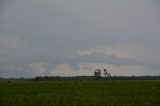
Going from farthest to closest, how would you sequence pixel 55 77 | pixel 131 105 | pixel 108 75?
pixel 55 77, pixel 108 75, pixel 131 105

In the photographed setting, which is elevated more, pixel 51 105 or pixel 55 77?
pixel 55 77

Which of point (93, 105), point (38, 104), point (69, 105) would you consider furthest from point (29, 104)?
point (93, 105)

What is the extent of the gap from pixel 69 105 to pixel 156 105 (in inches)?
198


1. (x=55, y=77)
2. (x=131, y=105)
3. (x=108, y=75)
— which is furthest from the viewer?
(x=55, y=77)

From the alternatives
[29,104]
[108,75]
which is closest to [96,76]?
[108,75]

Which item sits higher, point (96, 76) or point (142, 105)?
point (96, 76)

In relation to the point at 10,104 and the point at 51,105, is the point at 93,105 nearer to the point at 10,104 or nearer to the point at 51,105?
the point at 51,105

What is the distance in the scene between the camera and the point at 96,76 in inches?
6467

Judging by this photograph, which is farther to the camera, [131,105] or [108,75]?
[108,75]

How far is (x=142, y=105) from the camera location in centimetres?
2134

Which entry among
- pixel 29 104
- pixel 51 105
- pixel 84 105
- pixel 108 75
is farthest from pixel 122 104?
pixel 108 75

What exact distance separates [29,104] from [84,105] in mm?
3374

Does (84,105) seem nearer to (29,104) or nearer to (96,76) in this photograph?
(29,104)

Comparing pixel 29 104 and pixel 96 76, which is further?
pixel 96 76
